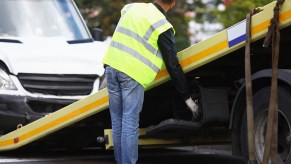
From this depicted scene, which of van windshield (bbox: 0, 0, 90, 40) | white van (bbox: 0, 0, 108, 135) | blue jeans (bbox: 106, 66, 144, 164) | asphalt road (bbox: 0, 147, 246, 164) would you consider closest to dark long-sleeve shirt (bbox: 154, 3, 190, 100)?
blue jeans (bbox: 106, 66, 144, 164)

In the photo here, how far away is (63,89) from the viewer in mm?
8992

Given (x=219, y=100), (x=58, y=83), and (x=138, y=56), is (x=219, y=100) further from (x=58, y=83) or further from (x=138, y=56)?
(x=58, y=83)

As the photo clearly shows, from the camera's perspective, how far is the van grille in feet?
29.1

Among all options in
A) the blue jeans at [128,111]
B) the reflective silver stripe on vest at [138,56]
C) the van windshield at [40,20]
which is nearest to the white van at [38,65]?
the van windshield at [40,20]

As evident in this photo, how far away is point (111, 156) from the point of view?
8914mm

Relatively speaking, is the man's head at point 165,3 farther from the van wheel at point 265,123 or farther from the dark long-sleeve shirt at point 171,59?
the van wheel at point 265,123

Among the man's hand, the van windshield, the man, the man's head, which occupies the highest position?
the van windshield

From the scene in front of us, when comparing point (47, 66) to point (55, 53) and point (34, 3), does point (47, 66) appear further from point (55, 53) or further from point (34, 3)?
point (34, 3)

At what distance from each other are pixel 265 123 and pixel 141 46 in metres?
1.18

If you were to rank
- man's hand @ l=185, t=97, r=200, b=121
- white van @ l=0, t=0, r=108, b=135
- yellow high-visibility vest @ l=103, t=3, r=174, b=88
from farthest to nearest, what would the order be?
white van @ l=0, t=0, r=108, b=135
man's hand @ l=185, t=97, r=200, b=121
yellow high-visibility vest @ l=103, t=3, r=174, b=88

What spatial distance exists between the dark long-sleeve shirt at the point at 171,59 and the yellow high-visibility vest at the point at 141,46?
0.05m

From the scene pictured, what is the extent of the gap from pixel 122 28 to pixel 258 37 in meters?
1.20

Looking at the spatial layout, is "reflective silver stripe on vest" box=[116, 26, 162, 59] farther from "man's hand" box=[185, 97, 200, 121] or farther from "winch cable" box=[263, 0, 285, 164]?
"winch cable" box=[263, 0, 285, 164]

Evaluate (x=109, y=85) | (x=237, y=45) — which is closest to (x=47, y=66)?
(x=109, y=85)
